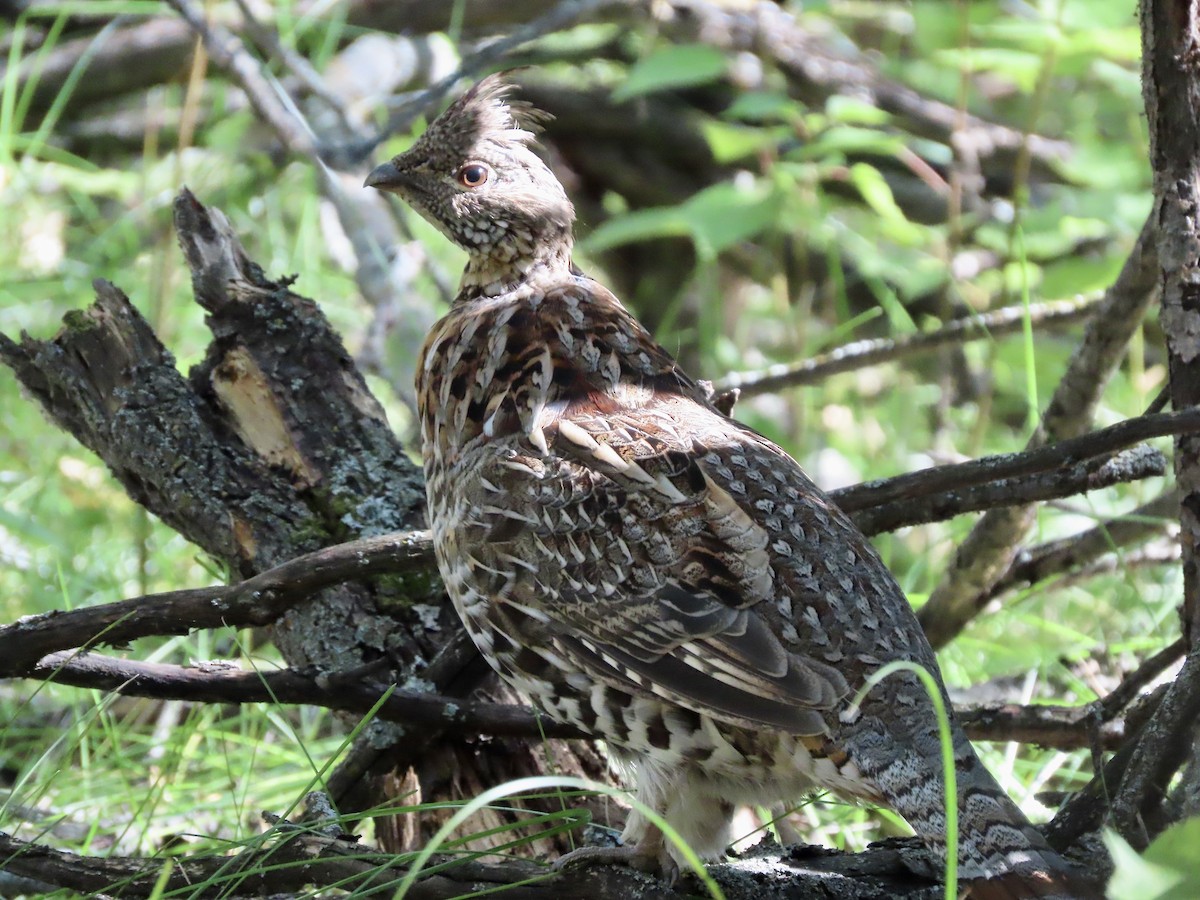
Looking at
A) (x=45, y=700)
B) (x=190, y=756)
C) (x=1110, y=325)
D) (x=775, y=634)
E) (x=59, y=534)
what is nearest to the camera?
(x=775, y=634)

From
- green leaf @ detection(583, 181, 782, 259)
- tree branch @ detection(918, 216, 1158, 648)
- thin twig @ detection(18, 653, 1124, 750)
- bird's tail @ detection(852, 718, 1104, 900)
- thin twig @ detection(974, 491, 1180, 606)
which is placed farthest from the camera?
green leaf @ detection(583, 181, 782, 259)

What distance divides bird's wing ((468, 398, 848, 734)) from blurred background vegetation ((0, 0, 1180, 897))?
4.52ft

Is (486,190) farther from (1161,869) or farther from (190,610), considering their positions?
(1161,869)

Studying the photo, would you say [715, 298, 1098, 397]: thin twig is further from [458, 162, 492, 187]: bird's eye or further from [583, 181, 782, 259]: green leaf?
[458, 162, 492, 187]: bird's eye

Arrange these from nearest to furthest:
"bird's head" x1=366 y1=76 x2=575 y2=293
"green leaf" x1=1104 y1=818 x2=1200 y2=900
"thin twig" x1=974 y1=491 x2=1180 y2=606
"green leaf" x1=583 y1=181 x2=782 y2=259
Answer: "green leaf" x1=1104 y1=818 x2=1200 y2=900
"bird's head" x1=366 y1=76 x2=575 y2=293
"thin twig" x1=974 y1=491 x2=1180 y2=606
"green leaf" x1=583 y1=181 x2=782 y2=259

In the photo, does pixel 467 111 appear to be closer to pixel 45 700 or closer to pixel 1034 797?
pixel 1034 797

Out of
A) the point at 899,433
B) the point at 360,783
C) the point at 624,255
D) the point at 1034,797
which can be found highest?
the point at 624,255

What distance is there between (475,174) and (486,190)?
64 millimetres

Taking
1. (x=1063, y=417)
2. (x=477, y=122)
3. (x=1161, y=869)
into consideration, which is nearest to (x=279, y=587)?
(x=477, y=122)

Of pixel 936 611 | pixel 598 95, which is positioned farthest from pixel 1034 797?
pixel 598 95

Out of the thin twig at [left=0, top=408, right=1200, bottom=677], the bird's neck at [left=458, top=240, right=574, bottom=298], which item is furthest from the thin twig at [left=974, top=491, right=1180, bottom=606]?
the bird's neck at [left=458, top=240, right=574, bottom=298]

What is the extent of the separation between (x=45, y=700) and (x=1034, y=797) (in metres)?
3.42

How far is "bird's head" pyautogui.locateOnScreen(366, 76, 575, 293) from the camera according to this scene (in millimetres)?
3510

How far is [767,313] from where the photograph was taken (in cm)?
757
